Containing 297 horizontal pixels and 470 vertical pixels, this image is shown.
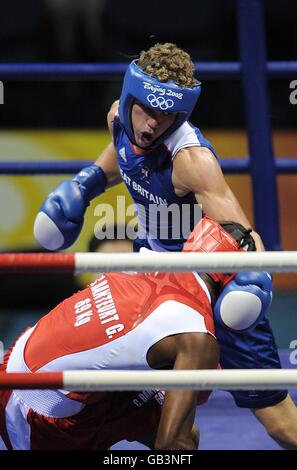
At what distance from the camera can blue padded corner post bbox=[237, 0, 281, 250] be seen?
11.6 ft

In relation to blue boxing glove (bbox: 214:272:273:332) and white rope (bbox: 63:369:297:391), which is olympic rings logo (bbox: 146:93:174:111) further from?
white rope (bbox: 63:369:297:391)

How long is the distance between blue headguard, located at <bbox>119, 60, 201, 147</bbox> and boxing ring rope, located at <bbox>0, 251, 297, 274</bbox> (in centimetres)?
90

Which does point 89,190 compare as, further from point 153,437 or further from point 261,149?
point 153,437

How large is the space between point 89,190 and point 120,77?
2.10ft

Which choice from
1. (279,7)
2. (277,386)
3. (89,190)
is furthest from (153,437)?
(279,7)

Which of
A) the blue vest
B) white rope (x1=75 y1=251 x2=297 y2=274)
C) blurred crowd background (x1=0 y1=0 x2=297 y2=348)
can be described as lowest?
blurred crowd background (x1=0 y1=0 x2=297 y2=348)

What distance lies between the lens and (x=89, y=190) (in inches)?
122

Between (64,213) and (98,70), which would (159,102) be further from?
(98,70)

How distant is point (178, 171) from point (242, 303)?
2.21 feet

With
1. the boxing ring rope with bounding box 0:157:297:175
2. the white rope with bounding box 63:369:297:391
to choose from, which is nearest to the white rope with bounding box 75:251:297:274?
the white rope with bounding box 63:369:297:391

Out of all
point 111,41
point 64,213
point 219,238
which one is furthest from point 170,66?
point 111,41

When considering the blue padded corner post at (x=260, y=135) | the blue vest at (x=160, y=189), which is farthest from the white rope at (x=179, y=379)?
the blue padded corner post at (x=260, y=135)

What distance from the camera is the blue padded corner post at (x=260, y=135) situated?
354cm

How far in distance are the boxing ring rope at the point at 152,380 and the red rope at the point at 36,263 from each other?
0.60ft
